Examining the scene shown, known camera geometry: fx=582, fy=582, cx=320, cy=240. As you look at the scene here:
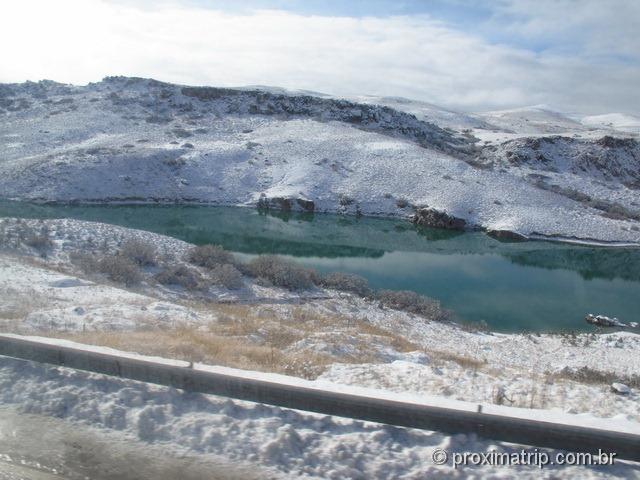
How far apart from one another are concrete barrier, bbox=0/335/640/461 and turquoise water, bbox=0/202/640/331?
627 inches

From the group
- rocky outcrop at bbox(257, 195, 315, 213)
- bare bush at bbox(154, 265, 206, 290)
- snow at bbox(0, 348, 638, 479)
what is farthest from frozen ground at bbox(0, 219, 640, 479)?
rocky outcrop at bbox(257, 195, 315, 213)

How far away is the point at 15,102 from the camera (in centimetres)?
5975

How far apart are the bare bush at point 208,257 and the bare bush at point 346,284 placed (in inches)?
151

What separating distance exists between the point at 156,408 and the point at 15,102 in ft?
206

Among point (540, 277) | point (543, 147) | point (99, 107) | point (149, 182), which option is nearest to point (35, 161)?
point (149, 182)

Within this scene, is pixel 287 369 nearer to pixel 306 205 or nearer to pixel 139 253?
pixel 139 253

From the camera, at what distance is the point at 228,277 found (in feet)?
68.9

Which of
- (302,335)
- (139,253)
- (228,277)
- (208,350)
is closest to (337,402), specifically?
(208,350)

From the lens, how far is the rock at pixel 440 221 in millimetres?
41906

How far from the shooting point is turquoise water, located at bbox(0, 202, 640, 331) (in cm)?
2481

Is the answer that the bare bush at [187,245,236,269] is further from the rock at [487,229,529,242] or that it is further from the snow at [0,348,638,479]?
the rock at [487,229,529,242]

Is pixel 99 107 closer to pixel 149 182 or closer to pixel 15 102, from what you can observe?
pixel 15 102

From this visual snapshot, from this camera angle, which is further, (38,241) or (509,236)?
(509,236)

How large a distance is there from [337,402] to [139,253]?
1692 centimetres
